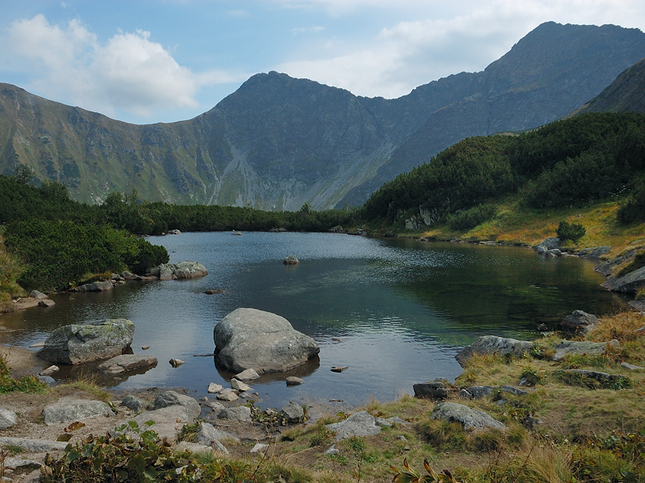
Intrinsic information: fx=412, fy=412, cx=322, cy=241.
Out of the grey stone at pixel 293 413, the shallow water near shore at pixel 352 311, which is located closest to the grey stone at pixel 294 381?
the shallow water near shore at pixel 352 311

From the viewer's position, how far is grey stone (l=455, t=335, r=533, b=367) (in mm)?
22047

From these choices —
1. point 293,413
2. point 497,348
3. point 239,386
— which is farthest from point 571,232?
point 293,413

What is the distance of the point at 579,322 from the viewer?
28.6 m

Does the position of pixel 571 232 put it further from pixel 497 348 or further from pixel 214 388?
pixel 214 388

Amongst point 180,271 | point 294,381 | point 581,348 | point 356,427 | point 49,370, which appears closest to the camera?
point 356,427

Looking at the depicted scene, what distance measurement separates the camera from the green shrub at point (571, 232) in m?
77.5

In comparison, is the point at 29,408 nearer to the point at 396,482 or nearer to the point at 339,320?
the point at 396,482

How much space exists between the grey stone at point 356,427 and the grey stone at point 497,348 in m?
11.7

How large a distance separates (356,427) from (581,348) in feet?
44.2

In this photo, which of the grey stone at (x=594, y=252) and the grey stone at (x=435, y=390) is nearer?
the grey stone at (x=435, y=390)

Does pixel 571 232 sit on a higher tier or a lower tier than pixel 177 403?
higher

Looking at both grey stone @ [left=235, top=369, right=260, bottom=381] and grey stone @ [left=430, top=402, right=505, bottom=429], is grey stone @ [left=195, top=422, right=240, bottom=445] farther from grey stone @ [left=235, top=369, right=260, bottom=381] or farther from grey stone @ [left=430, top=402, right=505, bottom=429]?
grey stone @ [left=235, top=369, right=260, bottom=381]

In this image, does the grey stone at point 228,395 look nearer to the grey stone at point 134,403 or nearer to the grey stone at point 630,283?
the grey stone at point 134,403

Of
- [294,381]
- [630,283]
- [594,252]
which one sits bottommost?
[294,381]
